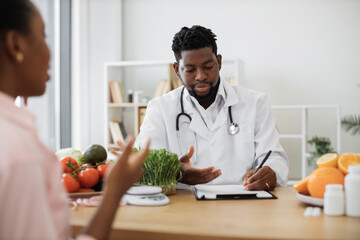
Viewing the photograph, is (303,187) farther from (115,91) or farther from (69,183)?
(115,91)

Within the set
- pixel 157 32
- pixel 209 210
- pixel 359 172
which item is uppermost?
pixel 157 32

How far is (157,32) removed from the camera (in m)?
5.39

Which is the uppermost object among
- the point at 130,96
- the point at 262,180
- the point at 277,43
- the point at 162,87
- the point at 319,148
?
the point at 277,43

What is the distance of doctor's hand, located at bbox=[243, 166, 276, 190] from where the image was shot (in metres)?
1.68

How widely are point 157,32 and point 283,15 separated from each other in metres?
1.77

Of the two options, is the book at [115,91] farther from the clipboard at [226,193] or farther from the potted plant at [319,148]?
the clipboard at [226,193]

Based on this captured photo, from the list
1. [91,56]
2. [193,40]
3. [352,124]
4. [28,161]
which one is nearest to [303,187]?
[28,161]

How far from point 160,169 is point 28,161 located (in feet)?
2.90

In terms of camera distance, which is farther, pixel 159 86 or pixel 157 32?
pixel 157 32

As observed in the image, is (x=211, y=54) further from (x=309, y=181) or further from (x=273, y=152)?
(x=309, y=181)

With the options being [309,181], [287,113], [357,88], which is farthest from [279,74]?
[309,181]

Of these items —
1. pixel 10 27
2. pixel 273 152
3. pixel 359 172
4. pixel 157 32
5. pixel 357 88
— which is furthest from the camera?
pixel 157 32

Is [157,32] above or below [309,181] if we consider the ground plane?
above

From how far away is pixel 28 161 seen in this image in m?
0.71
